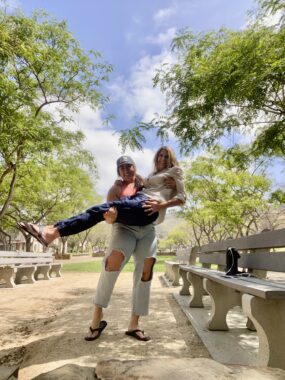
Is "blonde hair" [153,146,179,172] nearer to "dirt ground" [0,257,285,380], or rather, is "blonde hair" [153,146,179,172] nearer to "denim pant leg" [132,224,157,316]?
"denim pant leg" [132,224,157,316]

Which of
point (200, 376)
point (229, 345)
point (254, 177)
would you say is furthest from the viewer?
point (254, 177)

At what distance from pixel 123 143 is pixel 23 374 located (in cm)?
333

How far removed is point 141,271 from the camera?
3.26 metres

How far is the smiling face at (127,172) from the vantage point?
3363 mm

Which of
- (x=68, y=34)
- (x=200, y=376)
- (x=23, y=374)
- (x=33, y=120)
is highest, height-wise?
(x=68, y=34)

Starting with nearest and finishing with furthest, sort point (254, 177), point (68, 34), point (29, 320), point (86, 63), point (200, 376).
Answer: point (200, 376), point (29, 320), point (68, 34), point (86, 63), point (254, 177)

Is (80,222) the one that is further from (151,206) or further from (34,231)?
(151,206)

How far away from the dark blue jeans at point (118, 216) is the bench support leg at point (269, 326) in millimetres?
1261

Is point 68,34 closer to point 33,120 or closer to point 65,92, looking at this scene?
point 65,92

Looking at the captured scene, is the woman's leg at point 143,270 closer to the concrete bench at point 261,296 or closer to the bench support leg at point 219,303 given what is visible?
the concrete bench at point 261,296

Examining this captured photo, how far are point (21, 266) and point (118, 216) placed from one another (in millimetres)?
7584

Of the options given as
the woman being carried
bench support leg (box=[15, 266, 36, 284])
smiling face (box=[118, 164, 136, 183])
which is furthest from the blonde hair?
bench support leg (box=[15, 266, 36, 284])

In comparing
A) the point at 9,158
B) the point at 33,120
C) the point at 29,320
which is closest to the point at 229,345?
the point at 29,320

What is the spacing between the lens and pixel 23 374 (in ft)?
8.06
